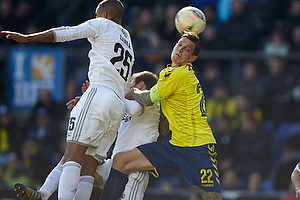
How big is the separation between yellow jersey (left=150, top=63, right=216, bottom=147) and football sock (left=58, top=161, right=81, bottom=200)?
1.14m

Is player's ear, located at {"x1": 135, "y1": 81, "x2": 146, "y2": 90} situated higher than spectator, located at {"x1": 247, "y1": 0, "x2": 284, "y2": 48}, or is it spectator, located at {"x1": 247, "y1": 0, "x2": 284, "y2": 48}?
spectator, located at {"x1": 247, "y1": 0, "x2": 284, "y2": 48}

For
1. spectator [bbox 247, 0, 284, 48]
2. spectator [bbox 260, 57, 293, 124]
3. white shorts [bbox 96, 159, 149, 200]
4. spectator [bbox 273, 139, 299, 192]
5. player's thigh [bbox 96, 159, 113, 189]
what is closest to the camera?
white shorts [bbox 96, 159, 149, 200]

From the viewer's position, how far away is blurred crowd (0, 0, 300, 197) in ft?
35.0

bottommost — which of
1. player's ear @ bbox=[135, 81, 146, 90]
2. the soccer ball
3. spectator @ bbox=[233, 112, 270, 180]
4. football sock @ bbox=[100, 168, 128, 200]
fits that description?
spectator @ bbox=[233, 112, 270, 180]

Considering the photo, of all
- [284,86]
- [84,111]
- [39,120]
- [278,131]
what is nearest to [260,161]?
[278,131]

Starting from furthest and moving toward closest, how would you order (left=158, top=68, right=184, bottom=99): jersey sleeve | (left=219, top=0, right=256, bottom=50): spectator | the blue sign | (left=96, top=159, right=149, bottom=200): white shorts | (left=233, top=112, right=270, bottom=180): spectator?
1. (left=219, top=0, right=256, bottom=50): spectator
2. the blue sign
3. (left=233, top=112, right=270, bottom=180): spectator
4. (left=96, top=159, right=149, bottom=200): white shorts
5. (left=158, top=68, right=184, bottom=99): jersey sleeve

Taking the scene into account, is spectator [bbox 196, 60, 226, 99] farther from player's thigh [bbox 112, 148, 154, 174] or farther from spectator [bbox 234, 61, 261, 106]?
player's thigh [bbox 112, 148, 154, 174]

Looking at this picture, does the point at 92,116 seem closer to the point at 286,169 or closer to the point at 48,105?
the point at 286,169

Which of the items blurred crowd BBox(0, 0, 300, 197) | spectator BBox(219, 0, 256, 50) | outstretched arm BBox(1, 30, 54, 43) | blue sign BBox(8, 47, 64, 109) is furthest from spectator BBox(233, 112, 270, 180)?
outstretched arm BBox(1, 30, 54, 43)

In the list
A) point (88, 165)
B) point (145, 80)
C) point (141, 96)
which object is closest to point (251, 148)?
point (145, 80)

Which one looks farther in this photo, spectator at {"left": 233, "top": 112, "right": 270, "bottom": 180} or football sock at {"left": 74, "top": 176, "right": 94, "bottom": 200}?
spectator at {"left": 233, "top": 112, "right": 270, "bottom": 180}

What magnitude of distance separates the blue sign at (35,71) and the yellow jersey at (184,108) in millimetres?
5429

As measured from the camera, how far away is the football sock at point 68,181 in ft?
18.8

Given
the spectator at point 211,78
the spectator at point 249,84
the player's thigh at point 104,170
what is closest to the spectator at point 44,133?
the spectator at point 211,78
